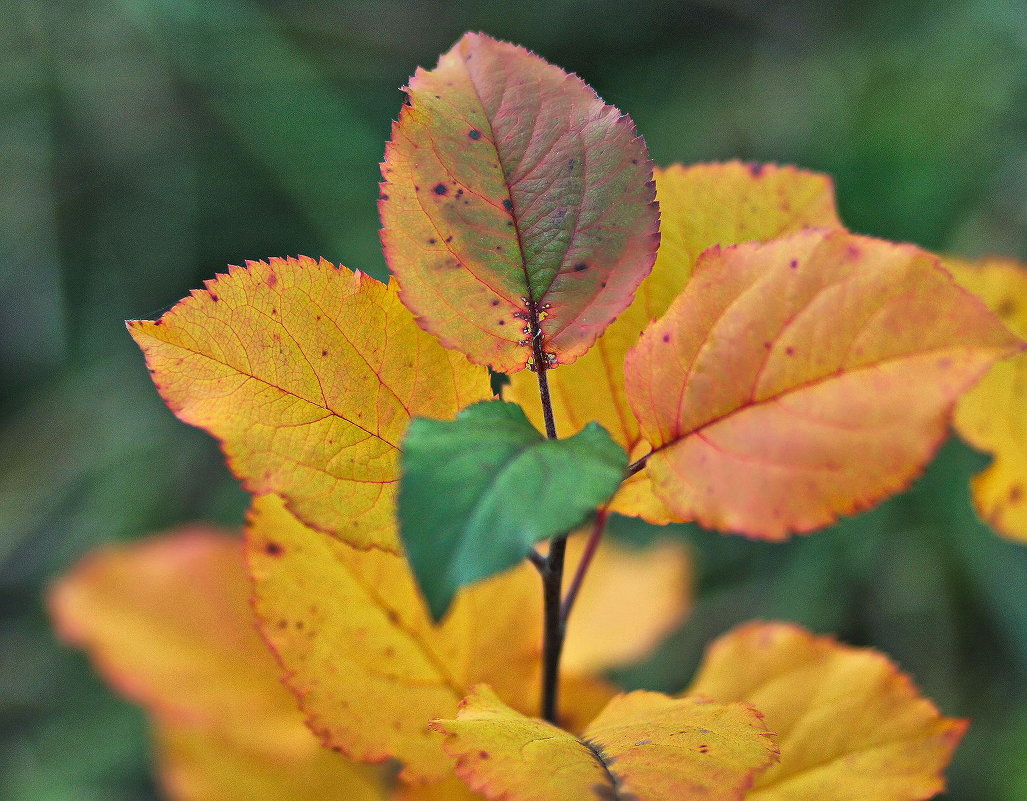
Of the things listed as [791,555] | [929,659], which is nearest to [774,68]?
[791,555]

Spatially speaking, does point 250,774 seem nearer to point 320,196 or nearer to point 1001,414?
point 1001,414

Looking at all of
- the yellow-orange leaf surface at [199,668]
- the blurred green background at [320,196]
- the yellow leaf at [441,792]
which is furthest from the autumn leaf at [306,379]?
the blurred green background at [320,196]

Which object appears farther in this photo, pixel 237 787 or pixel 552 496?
pixel 237 787

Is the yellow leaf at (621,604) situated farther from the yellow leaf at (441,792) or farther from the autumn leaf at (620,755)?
the autumn leaf at (620,755)

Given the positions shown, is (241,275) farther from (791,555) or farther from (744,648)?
(791,555)

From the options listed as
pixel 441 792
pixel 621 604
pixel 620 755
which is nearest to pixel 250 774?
pixel 441 792

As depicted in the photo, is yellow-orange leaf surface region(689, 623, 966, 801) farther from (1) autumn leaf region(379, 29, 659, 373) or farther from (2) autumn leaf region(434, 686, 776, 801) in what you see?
(1) autumn leaf region(379, 29, 659, 373)

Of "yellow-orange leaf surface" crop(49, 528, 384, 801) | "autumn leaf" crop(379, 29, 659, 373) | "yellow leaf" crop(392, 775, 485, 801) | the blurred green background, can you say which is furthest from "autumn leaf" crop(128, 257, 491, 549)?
the blurred green background
